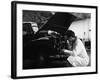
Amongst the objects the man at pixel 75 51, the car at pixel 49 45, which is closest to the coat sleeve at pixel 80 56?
the man at pixel 75 51

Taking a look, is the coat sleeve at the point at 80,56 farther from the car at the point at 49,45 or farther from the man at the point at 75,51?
the car at the point at 49,45

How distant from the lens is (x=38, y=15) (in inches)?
66.5

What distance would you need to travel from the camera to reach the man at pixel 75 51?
5.87ft

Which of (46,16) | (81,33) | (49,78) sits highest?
(46,16)

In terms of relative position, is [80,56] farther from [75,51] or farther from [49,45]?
[49,45]

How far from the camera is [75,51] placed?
1816mm

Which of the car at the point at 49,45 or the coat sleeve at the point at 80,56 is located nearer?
the car at the point at 49,45

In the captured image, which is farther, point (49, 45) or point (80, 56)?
point (80, 56)

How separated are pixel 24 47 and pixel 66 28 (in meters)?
0.42

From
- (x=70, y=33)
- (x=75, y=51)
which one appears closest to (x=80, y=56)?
(x=75, y=51)

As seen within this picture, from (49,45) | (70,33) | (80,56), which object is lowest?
(80,56)
